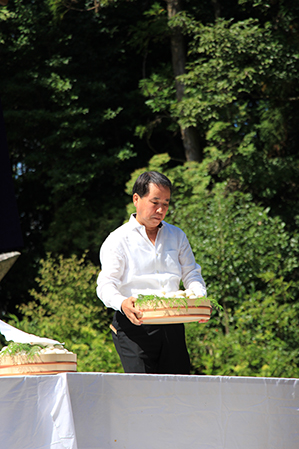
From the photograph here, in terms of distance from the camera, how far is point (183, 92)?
822 cm

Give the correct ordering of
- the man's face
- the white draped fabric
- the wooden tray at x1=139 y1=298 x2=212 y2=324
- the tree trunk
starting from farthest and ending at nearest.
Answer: the tree trunk → the man's face → the wooden tray at x1=139 y1=298 x2=212 y2=324 → the white draped fabric

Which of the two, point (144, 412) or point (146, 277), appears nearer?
point (144, 412)

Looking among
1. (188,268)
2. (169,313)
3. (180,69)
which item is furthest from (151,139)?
(169,313)

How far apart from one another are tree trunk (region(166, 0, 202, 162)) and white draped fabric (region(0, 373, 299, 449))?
6.67 m

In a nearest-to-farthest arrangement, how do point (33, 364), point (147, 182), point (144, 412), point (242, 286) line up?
point (144, 412)
point (33, 364)
point (147, 182)
point (242, 286)

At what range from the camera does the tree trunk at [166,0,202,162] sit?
826 centimetres

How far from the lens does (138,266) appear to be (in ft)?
6.98

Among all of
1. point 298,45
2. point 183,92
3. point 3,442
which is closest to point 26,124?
point 183,92

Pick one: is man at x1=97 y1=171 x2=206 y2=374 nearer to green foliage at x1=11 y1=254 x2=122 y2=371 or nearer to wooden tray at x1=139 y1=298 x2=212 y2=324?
wooden tray at x1=139 y1=298 x2=212 y2=324

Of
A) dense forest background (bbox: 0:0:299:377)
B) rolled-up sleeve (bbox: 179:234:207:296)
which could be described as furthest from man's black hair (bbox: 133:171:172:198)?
dense forest background (bbox: 0:0:299:377)

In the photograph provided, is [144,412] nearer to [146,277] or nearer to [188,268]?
[146,277]

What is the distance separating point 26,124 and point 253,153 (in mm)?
3607

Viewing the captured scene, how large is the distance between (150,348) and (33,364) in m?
0.44

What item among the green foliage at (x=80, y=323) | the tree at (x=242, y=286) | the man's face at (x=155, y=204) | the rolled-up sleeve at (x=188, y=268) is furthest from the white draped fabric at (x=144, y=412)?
the green foliage at (x=80, y=323)
